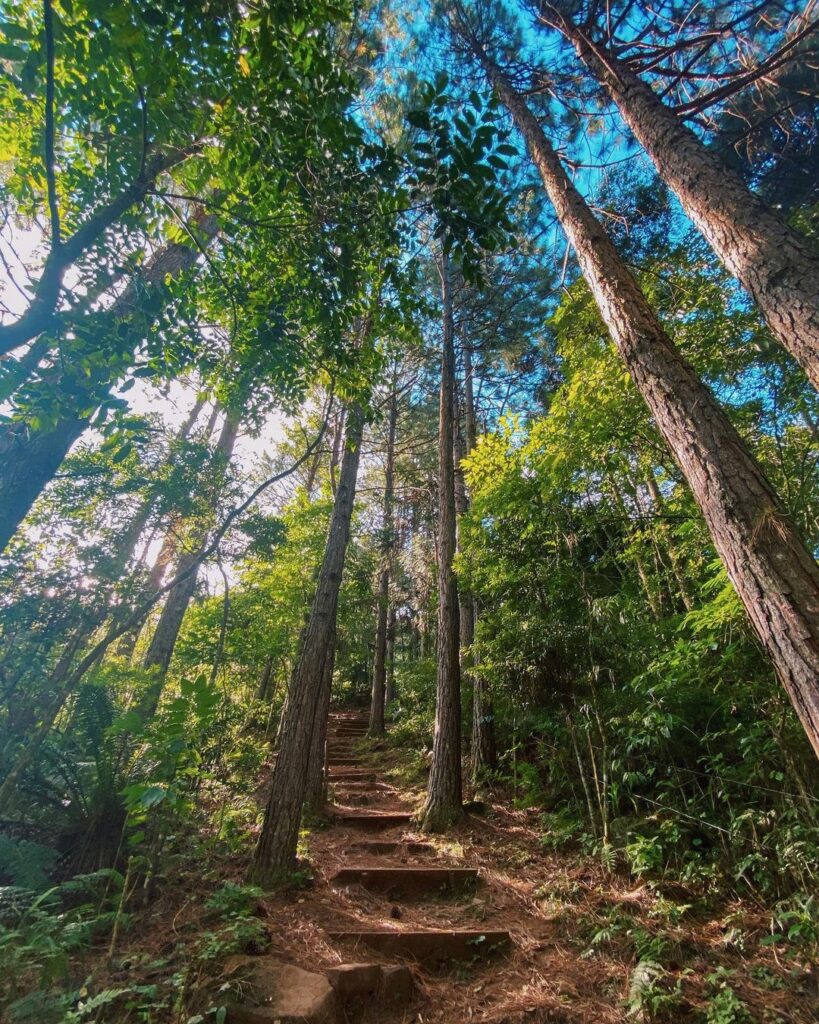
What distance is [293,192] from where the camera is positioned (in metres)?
3.23

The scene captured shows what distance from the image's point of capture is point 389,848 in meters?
4.84

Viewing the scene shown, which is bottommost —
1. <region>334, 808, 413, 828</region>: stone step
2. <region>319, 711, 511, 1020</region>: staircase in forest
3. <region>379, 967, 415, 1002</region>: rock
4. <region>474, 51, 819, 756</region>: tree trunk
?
<region>379, 967, 415, 1002</region>: rock

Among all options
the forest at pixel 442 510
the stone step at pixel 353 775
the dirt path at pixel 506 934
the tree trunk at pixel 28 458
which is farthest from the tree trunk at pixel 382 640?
the tree trunk at pixel 28 458

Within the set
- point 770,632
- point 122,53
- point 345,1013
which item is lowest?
point 345,1013

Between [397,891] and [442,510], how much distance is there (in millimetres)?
4807

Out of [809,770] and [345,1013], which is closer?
[345,1013]

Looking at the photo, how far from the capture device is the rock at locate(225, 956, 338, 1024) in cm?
205

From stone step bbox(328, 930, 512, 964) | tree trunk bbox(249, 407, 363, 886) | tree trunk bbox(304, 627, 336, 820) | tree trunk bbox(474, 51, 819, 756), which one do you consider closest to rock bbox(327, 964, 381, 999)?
stone step bbox(328, 930, 512, 964)

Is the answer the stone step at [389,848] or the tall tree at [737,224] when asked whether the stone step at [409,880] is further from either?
the tall tree at [737,224]

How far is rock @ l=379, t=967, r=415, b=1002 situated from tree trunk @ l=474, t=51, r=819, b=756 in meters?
2.64

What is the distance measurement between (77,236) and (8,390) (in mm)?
723

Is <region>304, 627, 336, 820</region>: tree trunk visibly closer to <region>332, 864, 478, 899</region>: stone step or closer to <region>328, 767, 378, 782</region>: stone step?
<region>332, 864, 478, 899</region>: stone step

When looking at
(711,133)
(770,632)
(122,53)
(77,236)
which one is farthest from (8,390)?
(711,133)

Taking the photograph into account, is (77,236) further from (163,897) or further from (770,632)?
(163,897)
